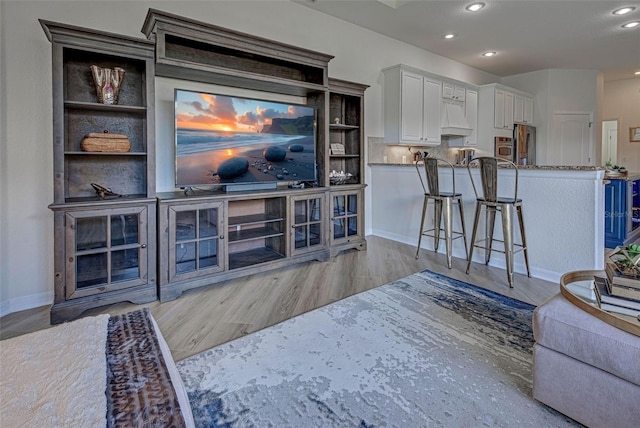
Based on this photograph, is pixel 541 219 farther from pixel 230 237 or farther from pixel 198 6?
pixel 198 6

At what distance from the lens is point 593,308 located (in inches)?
51.9

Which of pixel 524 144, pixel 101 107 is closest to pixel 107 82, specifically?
pixel 101 107

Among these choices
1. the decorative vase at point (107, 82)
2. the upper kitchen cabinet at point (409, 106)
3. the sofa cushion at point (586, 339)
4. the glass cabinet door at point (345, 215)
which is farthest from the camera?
the upper kitchen cabinet at point (409, 106)

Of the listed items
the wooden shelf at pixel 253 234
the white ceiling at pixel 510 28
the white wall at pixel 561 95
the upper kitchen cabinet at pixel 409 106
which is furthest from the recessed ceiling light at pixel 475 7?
the white wall at pixel 561 95

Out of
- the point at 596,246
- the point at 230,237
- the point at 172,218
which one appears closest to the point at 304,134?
the point at 230,237

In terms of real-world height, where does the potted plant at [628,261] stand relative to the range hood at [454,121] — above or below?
below

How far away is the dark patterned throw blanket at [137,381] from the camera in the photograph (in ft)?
2.76

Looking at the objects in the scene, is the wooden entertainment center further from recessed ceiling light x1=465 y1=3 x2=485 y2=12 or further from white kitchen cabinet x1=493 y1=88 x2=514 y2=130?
white kitchen cabinet x1=493 y1=88 x2=514 y2=130

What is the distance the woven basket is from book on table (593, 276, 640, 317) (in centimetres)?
306

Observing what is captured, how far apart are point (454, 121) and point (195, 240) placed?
472cm

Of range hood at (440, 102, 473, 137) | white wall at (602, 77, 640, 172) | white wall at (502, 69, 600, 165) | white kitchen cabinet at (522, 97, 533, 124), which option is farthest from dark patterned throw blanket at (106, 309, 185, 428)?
white wall at (602, 77, 640, 172)

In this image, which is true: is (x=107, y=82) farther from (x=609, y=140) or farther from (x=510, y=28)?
(x=609, y=140)

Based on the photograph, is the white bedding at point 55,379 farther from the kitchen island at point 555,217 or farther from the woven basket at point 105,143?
the kitchen island at point 555,217

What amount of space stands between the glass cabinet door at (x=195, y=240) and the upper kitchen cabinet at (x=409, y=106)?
3.04 metres
